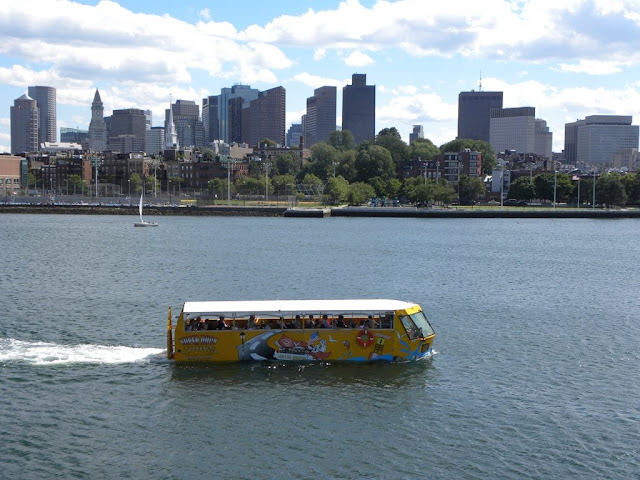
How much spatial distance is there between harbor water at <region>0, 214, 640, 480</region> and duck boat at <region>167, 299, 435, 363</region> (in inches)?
22.8

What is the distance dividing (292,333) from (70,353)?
10.6 m

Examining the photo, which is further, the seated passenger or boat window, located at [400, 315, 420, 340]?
boat window, located at [400, 315, 420, 340]

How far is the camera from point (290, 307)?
34.4 metres

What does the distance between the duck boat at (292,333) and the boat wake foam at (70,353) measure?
2.16 meters

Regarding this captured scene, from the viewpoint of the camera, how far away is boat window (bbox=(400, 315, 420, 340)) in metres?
34.7

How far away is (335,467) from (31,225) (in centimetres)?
12279

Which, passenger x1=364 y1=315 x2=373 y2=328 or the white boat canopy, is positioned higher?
the white boat canopy

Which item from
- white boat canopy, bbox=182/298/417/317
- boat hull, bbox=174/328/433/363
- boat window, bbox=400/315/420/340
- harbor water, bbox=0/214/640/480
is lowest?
harbor water, bbox=0/214/640/480

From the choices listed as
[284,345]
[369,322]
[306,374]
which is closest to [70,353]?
[284,345]

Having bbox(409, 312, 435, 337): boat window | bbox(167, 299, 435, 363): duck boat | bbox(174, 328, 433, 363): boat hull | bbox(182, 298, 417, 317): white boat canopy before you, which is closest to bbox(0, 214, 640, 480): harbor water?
bbox(174, 328, 433, 363): boat hull

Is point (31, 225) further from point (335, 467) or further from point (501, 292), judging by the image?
point (335, 467)

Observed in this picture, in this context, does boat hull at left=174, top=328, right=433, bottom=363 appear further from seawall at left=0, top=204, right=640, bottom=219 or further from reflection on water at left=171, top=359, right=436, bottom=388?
seawall at left=0, top=204, right=640, bottom=219

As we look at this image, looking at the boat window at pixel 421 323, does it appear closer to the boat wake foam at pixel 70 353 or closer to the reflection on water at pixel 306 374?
the reflection on water at pixel 306 374

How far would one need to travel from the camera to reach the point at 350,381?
32.5m
